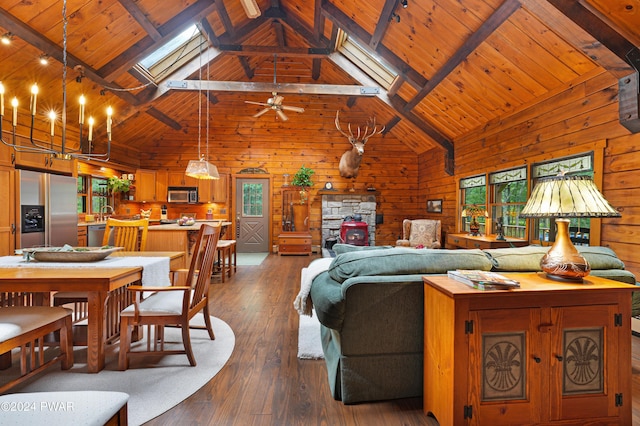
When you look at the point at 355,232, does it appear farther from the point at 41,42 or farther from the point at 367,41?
the point at 41,42

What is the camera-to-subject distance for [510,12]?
320 cm

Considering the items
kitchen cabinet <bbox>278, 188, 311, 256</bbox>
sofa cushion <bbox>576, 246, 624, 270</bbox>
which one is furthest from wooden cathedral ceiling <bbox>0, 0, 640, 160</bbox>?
kitchen cabinet <bbox>278, 188, 311, 256</bbox>

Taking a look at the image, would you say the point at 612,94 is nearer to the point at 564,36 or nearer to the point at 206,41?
the point at 564,36

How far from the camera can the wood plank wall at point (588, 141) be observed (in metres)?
2.98

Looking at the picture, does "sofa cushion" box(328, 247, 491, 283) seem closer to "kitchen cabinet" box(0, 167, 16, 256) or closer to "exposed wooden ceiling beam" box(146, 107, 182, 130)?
"kitchen cabinet" box(0, 167, 16, 256)

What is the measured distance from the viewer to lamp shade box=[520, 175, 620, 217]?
5.04 feet

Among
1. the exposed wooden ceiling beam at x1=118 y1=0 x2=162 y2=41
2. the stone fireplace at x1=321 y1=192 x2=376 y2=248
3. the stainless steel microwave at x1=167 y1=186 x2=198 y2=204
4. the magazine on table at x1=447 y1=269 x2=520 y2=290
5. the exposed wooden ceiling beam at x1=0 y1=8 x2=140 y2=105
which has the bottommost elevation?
the magazine on table at x1=447 y1=269 x2=520 y2=290

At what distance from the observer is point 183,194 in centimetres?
801

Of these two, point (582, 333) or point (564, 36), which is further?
point (564, 36)

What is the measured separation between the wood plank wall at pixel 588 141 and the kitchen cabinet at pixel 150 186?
7.28 meters

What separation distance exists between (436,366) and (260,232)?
23.9 feet

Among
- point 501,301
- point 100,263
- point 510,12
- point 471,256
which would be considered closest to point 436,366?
point 501,301

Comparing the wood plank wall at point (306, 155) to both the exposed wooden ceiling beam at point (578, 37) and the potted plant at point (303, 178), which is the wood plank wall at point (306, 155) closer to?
the potted plant at point (303, 178)

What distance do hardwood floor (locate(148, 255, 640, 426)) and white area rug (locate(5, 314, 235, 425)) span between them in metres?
0.08
